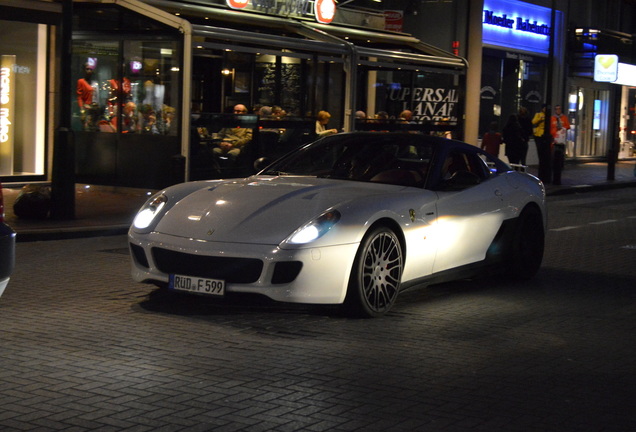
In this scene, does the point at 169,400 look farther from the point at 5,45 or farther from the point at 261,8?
the point at 261,8

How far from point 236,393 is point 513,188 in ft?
17.0

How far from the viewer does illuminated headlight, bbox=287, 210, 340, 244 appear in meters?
7.91

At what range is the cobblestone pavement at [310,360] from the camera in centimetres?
562

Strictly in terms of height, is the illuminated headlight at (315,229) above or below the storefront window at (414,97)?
below

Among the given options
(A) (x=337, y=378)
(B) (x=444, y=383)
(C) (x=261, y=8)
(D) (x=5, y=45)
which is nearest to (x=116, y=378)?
(A) (x=337, y=378)

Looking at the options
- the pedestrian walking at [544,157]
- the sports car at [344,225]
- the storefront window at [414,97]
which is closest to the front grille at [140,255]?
the sports car at [344,225]

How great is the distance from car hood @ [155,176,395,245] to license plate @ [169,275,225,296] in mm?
309

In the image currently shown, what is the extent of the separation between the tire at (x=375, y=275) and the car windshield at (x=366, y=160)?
0.95m

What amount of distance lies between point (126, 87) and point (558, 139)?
18.5m

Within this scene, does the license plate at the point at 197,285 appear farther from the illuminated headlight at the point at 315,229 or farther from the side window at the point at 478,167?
the side window at the point at 478,167

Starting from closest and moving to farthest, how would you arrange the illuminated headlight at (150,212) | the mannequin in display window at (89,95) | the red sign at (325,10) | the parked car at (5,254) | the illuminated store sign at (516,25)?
the parked car at (5,254) → the illuminated headlight at (150,212) → the mannequin in display window at (89,95) → the red sign at (325,10) → the illuminated store sign at (516,25)

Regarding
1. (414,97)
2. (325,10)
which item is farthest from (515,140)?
(325,10)

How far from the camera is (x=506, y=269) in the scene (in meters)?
10.5

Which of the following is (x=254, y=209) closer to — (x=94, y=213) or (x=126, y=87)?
(x=94, y=213)
